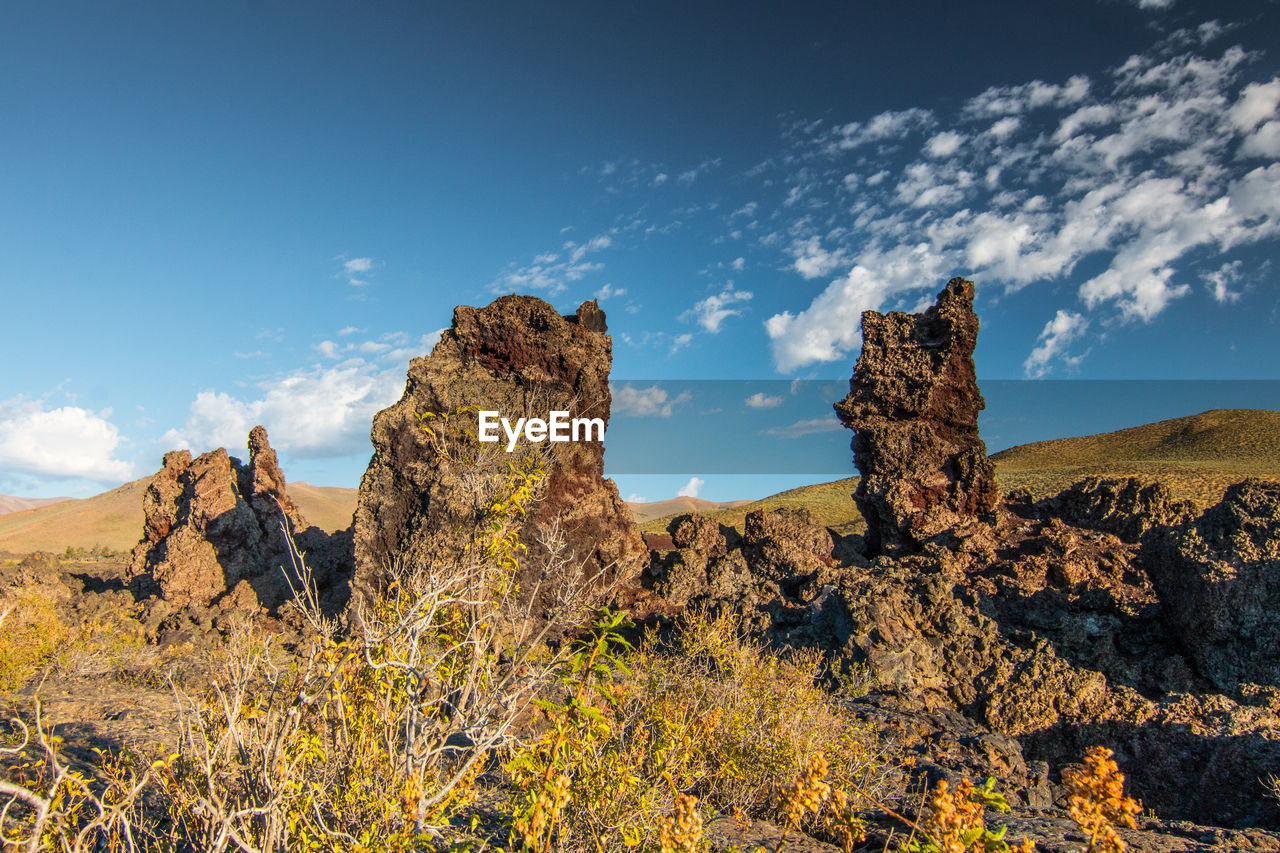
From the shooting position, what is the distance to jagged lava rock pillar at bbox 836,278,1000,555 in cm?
1398

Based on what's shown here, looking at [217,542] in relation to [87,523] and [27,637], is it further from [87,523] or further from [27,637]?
[87,523]

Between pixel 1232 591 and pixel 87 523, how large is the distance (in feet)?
293

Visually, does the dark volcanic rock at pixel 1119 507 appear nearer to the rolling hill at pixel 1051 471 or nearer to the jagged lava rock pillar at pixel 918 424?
the jagged lava rock pillar at pixel 918 424

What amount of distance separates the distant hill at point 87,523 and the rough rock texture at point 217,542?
49.1m

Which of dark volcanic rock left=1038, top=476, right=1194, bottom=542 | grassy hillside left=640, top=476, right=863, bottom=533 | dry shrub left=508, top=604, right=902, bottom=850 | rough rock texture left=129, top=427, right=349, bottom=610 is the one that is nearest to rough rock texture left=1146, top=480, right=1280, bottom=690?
dark volcanic rock left=1038, top=476, right=1194, bottom=542

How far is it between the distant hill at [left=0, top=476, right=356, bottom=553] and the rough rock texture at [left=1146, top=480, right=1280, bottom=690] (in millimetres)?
67783

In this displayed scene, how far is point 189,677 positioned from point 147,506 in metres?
9.10

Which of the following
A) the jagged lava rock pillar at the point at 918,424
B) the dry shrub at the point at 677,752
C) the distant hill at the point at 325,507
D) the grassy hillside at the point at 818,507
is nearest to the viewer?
the dry shrub at the point at 677,752

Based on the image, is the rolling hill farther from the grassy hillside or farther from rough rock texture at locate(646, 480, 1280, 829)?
rough rock texture at locate(646, 480, 1280, 829)

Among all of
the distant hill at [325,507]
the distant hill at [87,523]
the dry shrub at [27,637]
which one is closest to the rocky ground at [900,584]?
the dry shrub at [27,637]

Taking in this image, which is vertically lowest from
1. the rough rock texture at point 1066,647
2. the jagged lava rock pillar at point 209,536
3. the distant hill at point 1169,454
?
the rough rock texture at point 1066,647

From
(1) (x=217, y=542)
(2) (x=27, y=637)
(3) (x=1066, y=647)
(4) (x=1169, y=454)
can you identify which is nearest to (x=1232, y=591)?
(3) (x=1066, y=647)

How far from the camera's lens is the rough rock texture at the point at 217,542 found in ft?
49.4

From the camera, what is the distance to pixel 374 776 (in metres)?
3.84
